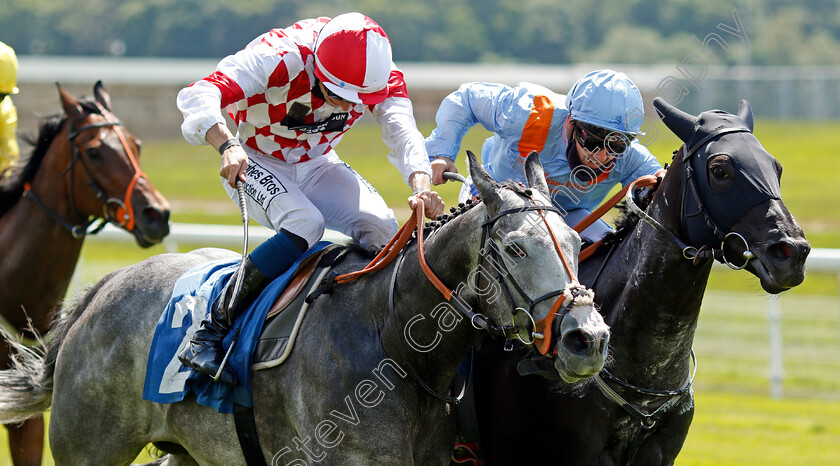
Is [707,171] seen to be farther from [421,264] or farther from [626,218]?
[421,264]

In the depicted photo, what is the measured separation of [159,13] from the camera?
135 feet

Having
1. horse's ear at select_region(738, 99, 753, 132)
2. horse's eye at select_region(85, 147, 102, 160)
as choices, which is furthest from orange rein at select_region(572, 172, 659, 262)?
horse's eye at select_region(85, 147, 102, 160)

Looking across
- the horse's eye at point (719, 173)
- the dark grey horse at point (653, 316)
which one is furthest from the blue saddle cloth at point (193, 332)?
the horse's eye at point (719, 173)

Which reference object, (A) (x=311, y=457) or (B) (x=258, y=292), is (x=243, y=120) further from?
(A) (x=311, y=457)

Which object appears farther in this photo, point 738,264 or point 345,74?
point 345,74

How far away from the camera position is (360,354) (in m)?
3.50

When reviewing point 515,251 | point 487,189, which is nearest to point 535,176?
point 487,189

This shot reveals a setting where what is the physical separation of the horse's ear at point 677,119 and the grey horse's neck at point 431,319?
2.96 ft

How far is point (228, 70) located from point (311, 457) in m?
1.44

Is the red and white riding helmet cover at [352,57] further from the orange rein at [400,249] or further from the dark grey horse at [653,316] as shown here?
the dark grey horse at [653,316]

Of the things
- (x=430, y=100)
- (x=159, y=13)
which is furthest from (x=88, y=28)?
(x=430, y=100)

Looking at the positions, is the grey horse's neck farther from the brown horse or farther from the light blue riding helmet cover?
the brown horse

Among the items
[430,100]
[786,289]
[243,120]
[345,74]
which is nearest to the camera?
[786,289]

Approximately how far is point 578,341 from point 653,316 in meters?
0.88
